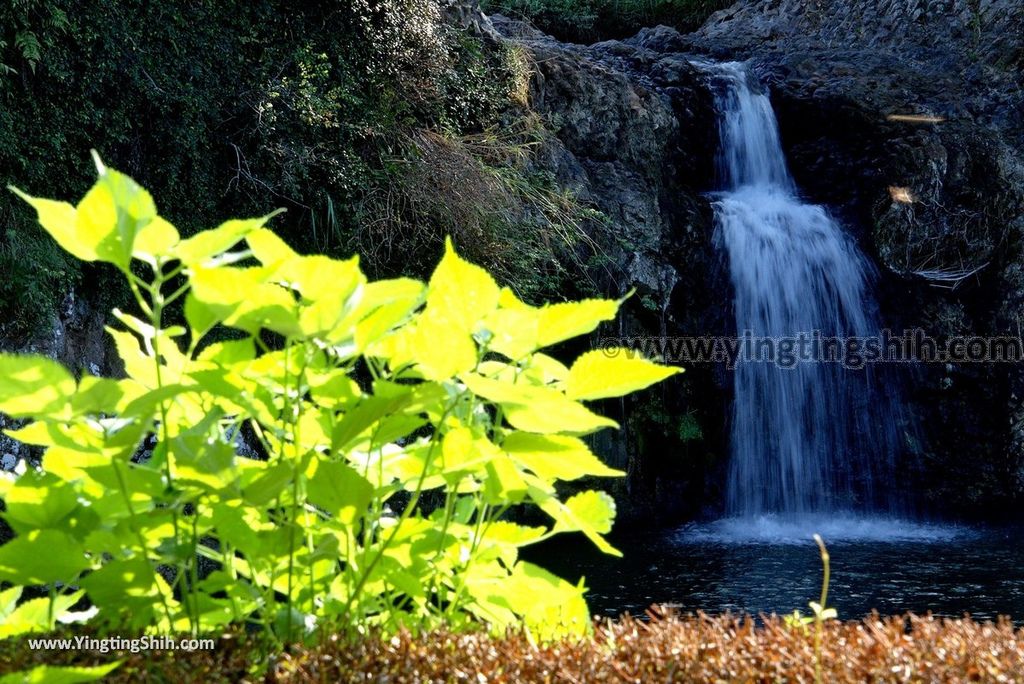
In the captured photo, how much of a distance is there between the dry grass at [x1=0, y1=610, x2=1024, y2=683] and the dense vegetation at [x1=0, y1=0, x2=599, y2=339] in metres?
4.55

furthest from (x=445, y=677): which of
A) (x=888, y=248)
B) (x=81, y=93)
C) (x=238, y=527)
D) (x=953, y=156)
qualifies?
(x=953, y=156)

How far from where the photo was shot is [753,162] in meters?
9.99

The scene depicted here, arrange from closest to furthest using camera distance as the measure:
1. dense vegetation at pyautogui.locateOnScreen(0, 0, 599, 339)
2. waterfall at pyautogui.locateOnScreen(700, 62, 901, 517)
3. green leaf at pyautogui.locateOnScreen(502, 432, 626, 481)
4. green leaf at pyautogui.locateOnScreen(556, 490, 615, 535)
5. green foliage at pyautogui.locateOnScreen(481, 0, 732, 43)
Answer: green leaf at pyautogui.locateOnScreen(502, 432, 626, 481)
green leaf at pyautogui.locateOnScreen(556, 490, 615, 535)
dense vegetation at pyautogui.locateOnScreen(0, 0, 599, 339)
waterfall at pyautogui.locateOnScreen(700, 62, 901, 517)
green foliage at pyautogui.locateOnScreen(481, 0, 732, 43)

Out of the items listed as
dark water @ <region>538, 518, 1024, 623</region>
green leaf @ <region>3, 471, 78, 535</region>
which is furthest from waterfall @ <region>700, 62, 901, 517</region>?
green leaf @ <region>3, 471, 78, 535</region>

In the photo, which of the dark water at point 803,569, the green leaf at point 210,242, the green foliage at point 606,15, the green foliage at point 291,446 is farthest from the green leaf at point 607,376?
the green foliage at point 606,15

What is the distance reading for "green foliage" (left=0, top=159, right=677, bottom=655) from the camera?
1.28 m

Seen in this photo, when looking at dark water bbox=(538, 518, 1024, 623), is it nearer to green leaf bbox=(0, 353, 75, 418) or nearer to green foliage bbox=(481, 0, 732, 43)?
green leaf bbox=(0, 353, 75, 418)

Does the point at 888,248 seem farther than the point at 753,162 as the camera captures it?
No

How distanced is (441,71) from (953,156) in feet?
17.1

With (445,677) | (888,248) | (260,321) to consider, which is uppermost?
(888,248)

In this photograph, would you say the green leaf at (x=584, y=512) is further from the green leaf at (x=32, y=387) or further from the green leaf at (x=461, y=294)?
the green leaf at (x=32, y=387)

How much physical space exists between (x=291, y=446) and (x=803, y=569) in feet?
19.3

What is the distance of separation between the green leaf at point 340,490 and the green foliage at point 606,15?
42.4 feet

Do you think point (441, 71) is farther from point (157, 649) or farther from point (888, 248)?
point (157, 649)
